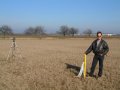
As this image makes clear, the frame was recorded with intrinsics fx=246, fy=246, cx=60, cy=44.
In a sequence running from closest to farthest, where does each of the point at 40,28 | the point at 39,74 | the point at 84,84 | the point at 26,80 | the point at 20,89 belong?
the point at 20,89 < the point at 84,84 < the point at 26,80 < the point at 39,74 < the point at 40,28

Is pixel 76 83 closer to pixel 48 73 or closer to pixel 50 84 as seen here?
pixel 50 84

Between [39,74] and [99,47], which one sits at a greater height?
[99,47]

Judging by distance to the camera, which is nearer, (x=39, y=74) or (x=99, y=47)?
(x=99, y=47)

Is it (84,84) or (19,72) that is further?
(19,72)

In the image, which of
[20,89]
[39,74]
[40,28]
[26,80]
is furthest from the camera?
[40,28]

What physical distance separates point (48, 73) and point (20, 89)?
323 centimetres

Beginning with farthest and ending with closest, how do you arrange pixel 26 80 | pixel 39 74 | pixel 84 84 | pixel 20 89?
pixel 39 74 → pixel 26 80 → pixel 84 84 → pixel 20 89

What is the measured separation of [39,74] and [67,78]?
5.39 feet

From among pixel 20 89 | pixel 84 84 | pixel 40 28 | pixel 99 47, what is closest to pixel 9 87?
pixel 20 89

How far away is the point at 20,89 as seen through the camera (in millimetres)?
8562

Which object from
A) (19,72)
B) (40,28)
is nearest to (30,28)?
(40,28)

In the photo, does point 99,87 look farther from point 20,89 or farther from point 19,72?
point 19,72

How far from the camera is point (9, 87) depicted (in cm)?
888

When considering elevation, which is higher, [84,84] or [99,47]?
[99,47]
